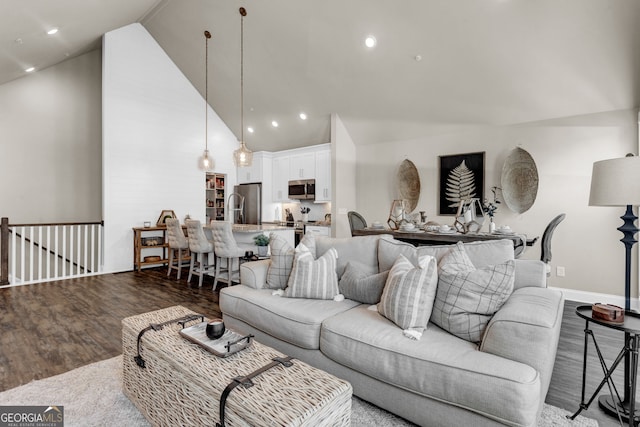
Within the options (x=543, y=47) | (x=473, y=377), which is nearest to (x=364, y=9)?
(x=543, y=47)

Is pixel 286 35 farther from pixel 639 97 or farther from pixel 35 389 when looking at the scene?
pixel 35 389

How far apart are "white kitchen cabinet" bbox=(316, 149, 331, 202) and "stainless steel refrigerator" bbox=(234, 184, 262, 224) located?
1741mm

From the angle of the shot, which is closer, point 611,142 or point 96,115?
point 611,142

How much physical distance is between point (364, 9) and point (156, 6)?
3877 millimetres

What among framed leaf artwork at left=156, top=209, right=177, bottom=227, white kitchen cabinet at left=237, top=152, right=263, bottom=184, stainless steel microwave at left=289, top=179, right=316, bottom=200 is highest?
white kitchen cabinet at left=237, top=152, right=263, bottom=184

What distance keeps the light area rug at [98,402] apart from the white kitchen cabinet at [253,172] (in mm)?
6194

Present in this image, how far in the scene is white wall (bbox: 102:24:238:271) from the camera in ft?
19.3

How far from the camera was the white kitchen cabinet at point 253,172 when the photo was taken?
8141 mm

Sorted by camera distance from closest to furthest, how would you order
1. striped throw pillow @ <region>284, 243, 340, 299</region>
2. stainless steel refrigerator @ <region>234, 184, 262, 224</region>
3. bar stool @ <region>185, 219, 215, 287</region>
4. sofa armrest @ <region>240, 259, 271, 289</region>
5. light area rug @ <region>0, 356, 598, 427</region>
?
1. light area rug @ <region>0, 356, 598, 427</region>
2. striped throw pillow @ <region>284, 243, 340, 299</region>
3. sofa armrest @ <region>240, 259, 271, 289</region>
4. bar stool @ <region>185, 219, 215, 287</region>
5. stainless steel refrigerator @ <region>234, 184, 262, 224</region>

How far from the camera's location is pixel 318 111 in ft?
20.8

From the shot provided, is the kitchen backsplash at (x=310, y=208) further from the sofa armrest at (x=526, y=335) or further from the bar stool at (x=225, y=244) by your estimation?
the sofa armrest at (x=526, y=335)

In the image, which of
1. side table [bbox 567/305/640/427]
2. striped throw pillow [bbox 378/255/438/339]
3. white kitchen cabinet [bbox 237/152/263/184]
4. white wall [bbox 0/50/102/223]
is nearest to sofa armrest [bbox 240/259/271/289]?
striped throw pillow [bbox 378/255/438/339]

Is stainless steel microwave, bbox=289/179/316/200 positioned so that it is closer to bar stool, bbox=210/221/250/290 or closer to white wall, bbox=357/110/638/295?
bar stool, bbox=210/221/250/290

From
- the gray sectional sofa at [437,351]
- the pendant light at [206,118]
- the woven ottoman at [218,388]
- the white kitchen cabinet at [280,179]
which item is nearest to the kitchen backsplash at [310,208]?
the white kitchen cabinet at [280,179]
